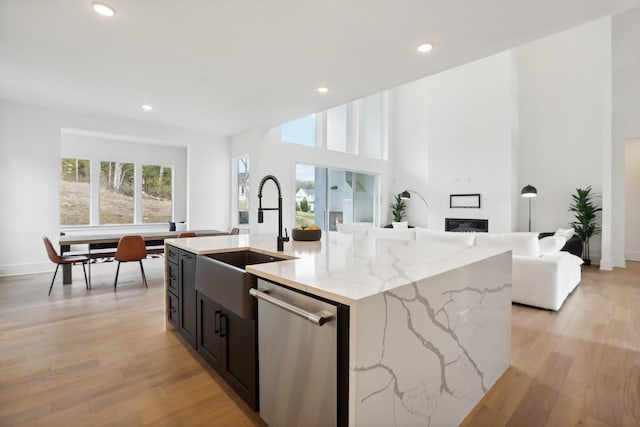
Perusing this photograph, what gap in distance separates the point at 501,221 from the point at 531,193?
1360 mm

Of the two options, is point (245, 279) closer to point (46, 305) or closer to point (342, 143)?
point (46, 305)

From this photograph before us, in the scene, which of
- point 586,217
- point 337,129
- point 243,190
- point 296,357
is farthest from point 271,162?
point 586,217

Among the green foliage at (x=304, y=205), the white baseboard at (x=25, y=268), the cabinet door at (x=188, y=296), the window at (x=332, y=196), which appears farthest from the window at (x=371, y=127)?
the white baseboard at (x=25, y=268)

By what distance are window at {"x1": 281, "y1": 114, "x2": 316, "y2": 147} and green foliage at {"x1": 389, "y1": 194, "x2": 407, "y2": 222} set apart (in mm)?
3330

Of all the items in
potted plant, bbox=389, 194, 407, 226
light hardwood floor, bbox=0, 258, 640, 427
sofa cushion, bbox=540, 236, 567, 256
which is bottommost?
light hardwood floor, bbox=0, 258, 640, 427

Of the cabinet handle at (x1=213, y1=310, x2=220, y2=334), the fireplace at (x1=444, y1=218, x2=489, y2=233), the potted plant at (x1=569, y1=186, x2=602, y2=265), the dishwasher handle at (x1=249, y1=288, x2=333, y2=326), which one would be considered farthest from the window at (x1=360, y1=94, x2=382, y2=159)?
the dishwasher handle at (x1=249, y1=288, x2=333, y2=326)

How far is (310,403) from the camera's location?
1.20m

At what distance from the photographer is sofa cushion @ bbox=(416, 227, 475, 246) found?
3623 millimetres

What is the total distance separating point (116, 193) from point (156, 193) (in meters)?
0.92

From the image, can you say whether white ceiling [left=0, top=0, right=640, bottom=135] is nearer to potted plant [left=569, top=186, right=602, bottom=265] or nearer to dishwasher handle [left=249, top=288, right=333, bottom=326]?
dishwasher handle [left=249, top=288, right=333, bottom=326]

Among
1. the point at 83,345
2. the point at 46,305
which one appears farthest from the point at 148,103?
the point at 83,345

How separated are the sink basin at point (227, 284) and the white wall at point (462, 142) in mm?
6617

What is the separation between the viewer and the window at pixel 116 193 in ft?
25.1

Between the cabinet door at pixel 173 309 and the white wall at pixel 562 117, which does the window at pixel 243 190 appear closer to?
the cabinet door at pixel 173 309
